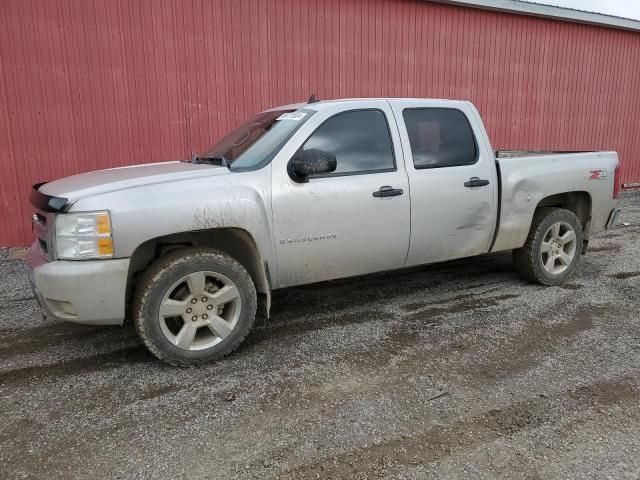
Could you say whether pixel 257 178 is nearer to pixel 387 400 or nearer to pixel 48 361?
pixel 387 400

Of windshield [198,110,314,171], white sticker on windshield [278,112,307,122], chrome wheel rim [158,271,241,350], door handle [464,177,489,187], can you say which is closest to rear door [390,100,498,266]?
door handle [464,177,489,187]

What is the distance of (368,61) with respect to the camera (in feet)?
28.4

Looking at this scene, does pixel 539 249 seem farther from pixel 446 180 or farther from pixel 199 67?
pixel 199 67

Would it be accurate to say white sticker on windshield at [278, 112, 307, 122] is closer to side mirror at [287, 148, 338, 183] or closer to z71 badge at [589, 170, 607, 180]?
side mirror at [287, 148, 338, 183]

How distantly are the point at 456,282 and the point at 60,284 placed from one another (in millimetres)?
3896

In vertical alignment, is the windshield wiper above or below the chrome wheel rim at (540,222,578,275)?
above

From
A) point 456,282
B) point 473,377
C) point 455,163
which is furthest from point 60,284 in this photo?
point 456,282

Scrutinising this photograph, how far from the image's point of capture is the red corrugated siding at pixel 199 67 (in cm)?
666

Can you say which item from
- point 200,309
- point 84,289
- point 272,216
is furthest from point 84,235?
point 272,216

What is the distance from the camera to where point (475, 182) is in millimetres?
4383

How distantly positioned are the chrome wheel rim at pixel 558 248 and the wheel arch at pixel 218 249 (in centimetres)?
304

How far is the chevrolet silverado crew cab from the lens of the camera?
311 centimetres

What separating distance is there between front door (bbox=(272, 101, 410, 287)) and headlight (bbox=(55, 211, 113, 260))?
1.14 m

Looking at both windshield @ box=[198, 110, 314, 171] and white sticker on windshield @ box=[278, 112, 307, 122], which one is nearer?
windshield @ box=[198, 110, 314, 171]
